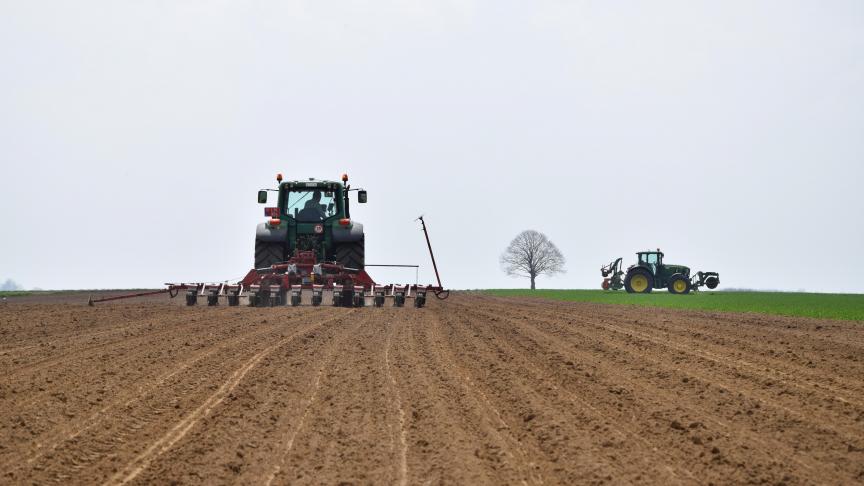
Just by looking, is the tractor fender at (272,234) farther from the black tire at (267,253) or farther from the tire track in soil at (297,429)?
the tire track in soil at (297,429)

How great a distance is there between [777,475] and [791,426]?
5.00 ft

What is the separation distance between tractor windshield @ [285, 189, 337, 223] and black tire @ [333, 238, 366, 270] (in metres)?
0.98

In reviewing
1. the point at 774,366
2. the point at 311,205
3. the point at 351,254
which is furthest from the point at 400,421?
the point at 311,205

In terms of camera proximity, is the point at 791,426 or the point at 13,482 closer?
the point at 13,482

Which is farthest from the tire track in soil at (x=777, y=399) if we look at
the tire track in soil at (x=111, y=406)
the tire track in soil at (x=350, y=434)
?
the tire track in soil at (x=111, y=406)

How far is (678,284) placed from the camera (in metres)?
41.2

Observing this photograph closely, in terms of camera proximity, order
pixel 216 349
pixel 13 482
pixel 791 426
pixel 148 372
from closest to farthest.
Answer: pixel 13 482
pixel 791 426
pixel 148 372
pixel 216 349

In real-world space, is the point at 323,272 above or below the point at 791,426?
above

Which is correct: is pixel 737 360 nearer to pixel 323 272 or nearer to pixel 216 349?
pixel 216 349

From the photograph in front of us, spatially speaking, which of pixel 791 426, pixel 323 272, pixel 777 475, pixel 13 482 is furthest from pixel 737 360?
pixel 323 272

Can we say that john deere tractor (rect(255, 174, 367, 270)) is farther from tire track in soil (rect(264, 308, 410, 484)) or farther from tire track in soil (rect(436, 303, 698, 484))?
tire track in soil (rect(264, 308, 410, 484))

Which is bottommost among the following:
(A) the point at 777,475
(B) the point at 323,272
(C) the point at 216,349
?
(A) the point at 777,475

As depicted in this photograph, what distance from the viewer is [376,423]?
6871 mm

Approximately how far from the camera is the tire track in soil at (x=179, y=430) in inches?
216
